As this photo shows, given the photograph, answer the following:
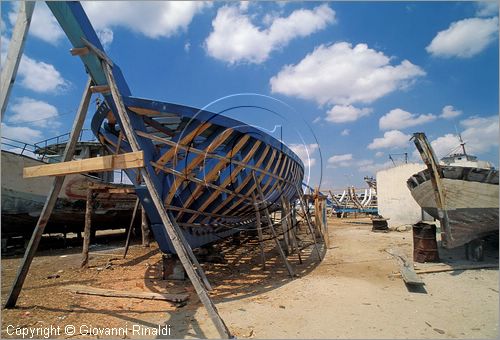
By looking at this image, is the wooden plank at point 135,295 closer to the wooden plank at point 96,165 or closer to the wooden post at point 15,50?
the wooden plank at point 96,165

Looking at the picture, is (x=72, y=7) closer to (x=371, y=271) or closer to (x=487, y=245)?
(x=371, y=271)

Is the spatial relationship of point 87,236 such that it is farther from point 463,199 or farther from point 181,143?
point 463,199

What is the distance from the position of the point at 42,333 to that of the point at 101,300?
116 cm

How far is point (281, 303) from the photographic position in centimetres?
455

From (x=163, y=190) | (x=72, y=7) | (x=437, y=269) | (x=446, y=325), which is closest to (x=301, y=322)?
(x=446, y=325)

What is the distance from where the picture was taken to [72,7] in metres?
4.14

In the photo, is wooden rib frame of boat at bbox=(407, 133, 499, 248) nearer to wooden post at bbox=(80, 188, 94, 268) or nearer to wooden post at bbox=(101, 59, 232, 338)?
wooden post at bbox=(101, 59, 232, 338)

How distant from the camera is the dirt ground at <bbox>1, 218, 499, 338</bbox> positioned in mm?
3604

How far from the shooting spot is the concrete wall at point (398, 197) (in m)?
16.9

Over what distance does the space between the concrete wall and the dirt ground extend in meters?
9.79

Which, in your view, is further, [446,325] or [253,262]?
[253,262]

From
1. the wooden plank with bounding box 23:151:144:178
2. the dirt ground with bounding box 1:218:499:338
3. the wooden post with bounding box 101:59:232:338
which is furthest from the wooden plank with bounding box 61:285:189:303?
the wooden plank with bounding box 23:151:144:178

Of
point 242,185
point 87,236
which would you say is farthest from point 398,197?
point 87,236

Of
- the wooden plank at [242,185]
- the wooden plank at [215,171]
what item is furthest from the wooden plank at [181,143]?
the wooden plank at [242,185]
